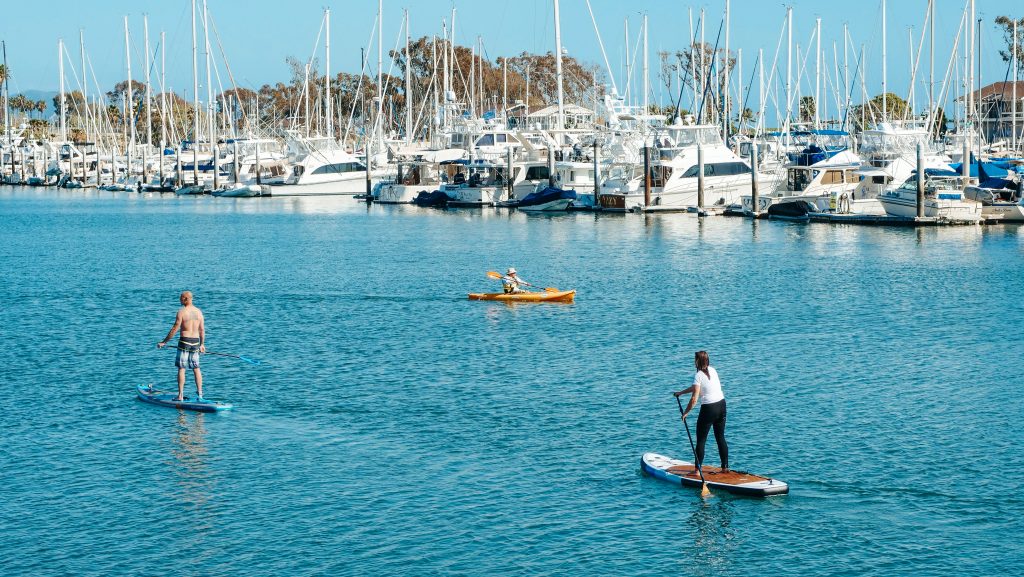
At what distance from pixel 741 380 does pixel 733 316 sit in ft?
38.1

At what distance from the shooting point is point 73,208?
118 metres

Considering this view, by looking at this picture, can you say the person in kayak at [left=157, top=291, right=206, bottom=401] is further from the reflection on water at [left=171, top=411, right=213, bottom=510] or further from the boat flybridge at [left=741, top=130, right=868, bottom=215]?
the boat flybridge at [left=741, top=130, right=868, bottom=215]

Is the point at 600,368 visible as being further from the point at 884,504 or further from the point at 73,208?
the point at 73,208

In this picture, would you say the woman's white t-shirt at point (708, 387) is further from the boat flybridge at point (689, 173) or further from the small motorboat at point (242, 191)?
the small motorboat at point (242, 191)

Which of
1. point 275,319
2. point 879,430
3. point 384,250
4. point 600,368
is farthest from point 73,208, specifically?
point 879,430

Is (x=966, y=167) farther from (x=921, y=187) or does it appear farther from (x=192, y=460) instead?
(x=192, y=460)

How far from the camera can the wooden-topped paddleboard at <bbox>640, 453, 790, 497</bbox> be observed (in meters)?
22.2

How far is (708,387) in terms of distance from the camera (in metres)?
21.3

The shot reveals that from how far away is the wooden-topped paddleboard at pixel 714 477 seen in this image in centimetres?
2217

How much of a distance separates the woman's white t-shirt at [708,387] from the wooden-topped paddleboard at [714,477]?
1624 mm

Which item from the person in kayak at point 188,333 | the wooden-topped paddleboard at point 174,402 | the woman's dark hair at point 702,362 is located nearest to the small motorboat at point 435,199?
the wooden-topped paddleboard at point 174,402

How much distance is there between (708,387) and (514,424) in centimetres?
710

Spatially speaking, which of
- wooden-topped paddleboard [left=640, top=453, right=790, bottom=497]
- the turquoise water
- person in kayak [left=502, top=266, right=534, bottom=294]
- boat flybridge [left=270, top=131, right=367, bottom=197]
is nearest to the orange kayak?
person in kayak [left=502, top=266, right=534, bottom=294]

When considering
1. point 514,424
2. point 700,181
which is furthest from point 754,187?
point 514,424
